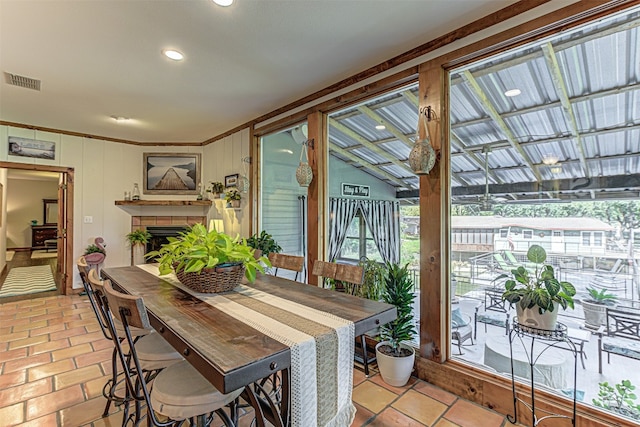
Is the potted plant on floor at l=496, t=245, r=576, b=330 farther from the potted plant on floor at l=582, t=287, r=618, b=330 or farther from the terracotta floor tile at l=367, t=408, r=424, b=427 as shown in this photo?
the terracotta floor tile at l=367, t=408, r=424, b=427

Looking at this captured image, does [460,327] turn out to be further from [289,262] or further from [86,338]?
[86,338]

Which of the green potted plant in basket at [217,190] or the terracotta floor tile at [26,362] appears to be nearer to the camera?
the terracotta floor tile at [26,362]

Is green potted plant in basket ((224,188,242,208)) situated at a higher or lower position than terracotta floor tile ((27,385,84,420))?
higher

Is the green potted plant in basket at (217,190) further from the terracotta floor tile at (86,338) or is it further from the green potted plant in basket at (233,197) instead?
the terracotta floor tile at (86,338)

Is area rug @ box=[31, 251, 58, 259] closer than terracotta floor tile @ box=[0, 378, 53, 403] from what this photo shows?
No

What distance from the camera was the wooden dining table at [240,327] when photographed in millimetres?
1018

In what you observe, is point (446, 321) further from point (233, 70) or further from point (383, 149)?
point (233, 70)

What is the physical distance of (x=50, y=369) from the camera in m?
2.54

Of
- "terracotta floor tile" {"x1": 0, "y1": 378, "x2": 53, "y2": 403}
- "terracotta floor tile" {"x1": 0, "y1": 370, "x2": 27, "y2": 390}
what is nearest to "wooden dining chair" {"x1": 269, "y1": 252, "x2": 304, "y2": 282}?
"terracotta floor tile" {"x1": 0, "y1": 378, "x2": 53, "y2": 403}

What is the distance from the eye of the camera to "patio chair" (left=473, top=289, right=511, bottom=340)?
2.19 m

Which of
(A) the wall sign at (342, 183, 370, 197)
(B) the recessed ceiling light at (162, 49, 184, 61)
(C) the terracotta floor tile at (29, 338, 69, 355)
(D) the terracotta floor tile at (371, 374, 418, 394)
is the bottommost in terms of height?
(D) the terracotta floor tile at (371, 374, 418, 394)

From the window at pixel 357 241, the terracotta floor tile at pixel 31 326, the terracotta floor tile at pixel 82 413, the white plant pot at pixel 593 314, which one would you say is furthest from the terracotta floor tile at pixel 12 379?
the white plant pot at pixel 593 314

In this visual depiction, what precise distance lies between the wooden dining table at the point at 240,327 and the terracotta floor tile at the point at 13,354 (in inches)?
63.1

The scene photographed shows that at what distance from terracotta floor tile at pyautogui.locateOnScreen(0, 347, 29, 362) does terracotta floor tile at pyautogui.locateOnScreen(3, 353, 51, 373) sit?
0.08 metres
